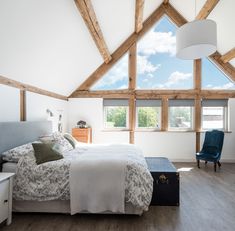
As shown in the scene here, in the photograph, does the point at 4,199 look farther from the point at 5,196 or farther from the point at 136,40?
the point at 136,40

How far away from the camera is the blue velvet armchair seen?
16.4ft

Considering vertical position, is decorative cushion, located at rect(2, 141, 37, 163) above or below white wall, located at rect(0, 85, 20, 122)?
below

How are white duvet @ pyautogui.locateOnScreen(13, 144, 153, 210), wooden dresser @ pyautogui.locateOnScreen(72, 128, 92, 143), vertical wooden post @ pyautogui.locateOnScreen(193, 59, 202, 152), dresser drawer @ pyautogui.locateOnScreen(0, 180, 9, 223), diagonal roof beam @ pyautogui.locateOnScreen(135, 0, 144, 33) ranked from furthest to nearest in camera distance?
1. vertical wooden post @ pyautogui.locateOnScreen(193, 59, 202, 152)
2. wooden dresser @ pyautogui.locateOnScreen(72, 128, 92, 143)
3. diagonal roof beam @ pyautogui.locateOnScreen(135, 0, 144, 33)
4. white duvet @ pyautogui.locateOnScreen(13, 144, 153, 210)
5. dresser drawer @ pyautogui.locateOnScreen(0, 180, 9, 223)

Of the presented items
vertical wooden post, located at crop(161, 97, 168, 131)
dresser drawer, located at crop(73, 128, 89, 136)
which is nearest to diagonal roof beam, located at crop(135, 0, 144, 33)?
vertical wooden post, located at crop(161, 97, 168, 131)

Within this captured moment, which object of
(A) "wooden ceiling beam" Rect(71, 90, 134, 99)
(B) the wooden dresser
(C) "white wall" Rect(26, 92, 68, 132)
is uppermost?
(A) "wooden ceiling beam" Rect(71, 90, 134, 99)

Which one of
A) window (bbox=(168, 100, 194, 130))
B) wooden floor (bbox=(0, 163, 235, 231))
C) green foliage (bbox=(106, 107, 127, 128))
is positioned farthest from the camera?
green foliage (bbox=(106, 107, 127, 128))

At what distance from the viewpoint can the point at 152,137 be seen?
236 inches

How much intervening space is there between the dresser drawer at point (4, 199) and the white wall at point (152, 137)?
3743 millimetres

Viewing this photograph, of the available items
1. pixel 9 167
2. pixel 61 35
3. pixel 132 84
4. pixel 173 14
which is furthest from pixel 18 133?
pixel 173 14

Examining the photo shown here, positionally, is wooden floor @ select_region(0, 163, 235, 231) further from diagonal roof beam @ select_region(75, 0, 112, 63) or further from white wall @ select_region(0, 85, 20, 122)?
diagonal roof beam @ select_region(75, 0, 112, 63)

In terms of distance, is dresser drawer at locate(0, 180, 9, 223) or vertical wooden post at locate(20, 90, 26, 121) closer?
dresser drawer at locate(0, 180, 9, 223)

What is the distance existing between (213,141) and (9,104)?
470 cm

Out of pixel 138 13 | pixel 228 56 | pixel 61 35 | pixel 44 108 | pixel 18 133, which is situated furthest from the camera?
pixel 228 56

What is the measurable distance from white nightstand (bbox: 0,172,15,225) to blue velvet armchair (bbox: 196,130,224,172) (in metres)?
4.20
